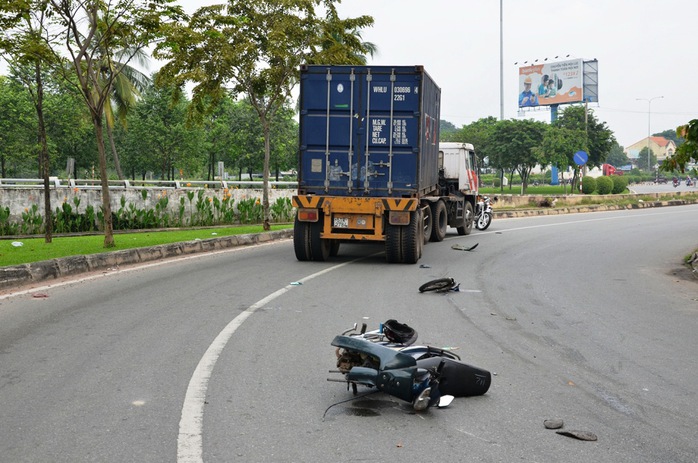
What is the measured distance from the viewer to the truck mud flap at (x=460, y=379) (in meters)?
5.48

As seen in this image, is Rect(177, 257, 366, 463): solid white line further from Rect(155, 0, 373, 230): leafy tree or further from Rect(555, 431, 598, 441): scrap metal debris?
Rect(155, 0, 373, 230): leafy tree

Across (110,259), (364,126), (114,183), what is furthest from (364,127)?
(114,183)

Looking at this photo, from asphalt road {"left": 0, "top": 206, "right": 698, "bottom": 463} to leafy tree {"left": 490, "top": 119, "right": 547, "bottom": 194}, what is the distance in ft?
191

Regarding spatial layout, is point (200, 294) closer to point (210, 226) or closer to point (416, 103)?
point (416, 103)

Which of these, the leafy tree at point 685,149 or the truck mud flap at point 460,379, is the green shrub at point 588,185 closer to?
the leafy tree at point 685,149

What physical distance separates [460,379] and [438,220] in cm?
1467

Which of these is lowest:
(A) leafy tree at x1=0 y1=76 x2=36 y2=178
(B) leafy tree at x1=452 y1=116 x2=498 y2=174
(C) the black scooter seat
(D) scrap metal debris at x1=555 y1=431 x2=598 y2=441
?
(D) scrap metal debris at x1=555 y1=431 x2=598 y2=441

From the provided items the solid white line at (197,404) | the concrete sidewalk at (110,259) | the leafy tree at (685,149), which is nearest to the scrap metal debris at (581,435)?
the solid white line at (197,404)

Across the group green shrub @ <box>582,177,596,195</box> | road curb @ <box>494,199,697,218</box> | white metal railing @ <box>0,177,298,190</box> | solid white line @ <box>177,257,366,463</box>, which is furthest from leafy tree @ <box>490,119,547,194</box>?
solid white line @ <box>177,257,366,463</box>

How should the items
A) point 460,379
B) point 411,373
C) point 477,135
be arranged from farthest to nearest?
point 477,135 < point 460,379 < point 411,373

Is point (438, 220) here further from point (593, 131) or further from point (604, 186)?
point (593, 131)

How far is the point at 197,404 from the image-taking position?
17.2ft

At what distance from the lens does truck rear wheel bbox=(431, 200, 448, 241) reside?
19.8m

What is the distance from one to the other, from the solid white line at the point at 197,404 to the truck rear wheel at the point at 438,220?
1194 centimetres
